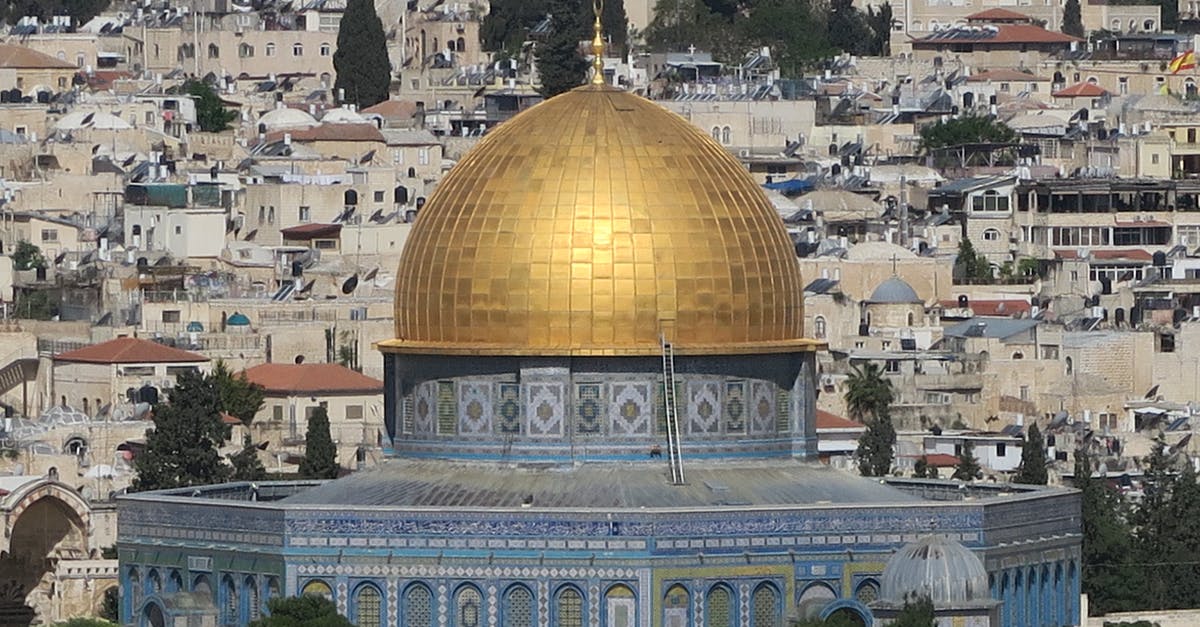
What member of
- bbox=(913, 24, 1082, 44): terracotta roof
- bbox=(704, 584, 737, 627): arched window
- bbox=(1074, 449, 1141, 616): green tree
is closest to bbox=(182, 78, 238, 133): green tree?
bbox=(913, 24, 1082, 44): terracotta roof

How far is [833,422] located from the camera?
90.1 m

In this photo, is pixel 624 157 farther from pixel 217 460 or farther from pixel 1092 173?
pixel 1092 173

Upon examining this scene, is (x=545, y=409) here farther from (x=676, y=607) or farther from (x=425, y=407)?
(x=676, y=607)

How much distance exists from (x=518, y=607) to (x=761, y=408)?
3.40 metres

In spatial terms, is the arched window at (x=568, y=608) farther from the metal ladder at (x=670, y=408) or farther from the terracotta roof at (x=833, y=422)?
the terracotta roof at (x=833, y=422)

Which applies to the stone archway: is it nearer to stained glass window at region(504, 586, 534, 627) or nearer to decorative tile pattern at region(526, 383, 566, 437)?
decorative tile pattern at region(526, 383, 566, 437)

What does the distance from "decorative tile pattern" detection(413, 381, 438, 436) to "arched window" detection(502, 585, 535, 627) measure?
8.45ft

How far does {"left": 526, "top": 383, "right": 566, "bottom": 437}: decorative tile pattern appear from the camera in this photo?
2173 inches

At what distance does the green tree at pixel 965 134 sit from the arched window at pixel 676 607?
263 ft

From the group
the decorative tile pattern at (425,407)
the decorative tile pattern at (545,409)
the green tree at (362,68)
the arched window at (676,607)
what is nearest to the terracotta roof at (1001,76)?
the green tree at (362,68)

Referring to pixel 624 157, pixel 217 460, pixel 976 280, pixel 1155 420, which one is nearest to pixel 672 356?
pixel 624 157

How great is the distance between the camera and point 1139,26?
16812 cm

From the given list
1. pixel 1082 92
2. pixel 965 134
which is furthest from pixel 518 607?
pixel 1082 92

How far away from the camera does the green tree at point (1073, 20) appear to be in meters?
164
